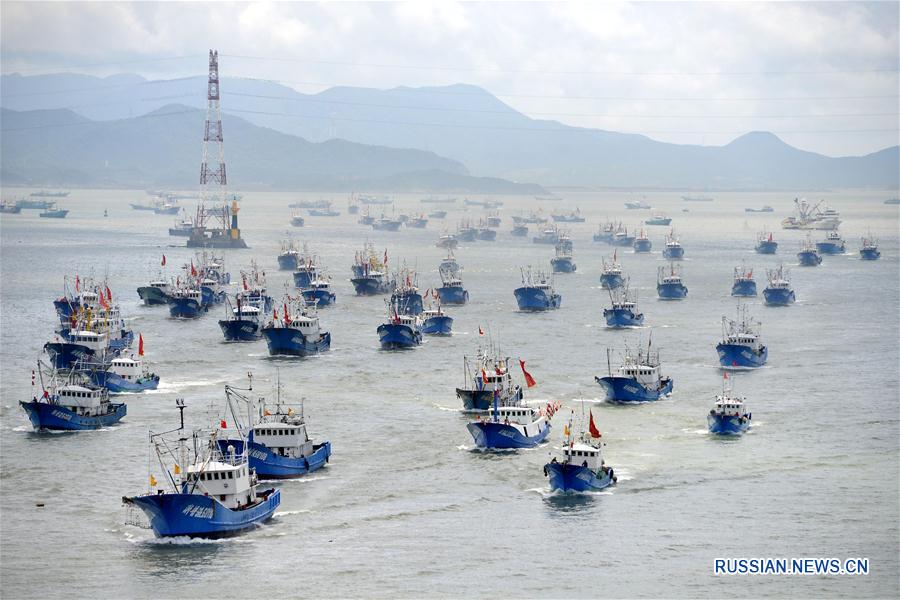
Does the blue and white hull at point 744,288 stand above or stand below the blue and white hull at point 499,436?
above

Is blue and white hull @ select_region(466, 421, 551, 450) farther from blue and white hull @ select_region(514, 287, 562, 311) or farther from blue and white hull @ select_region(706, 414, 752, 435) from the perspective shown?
blue and white hull @ select_region(514, 287, 562, 311)

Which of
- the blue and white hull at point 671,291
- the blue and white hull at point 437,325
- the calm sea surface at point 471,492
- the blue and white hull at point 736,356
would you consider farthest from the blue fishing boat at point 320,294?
the blue and white hull at point 736,356

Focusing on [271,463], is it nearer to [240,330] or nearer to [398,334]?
[398,334]

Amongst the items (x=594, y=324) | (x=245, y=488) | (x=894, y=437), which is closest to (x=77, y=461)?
(x=245, y=488)

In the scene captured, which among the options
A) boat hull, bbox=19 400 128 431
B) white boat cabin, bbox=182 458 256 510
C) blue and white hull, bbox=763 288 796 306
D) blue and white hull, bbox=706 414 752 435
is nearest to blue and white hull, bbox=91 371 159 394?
boat hull, bbox=19 400 128 431

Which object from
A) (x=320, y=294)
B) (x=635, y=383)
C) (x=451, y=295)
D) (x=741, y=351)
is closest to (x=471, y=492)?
(x=635, y=383)

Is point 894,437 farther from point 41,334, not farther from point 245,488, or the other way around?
point 41,334

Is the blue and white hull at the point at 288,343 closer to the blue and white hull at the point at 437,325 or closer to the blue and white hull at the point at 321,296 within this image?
the blue and white hull at the point at 437,325
